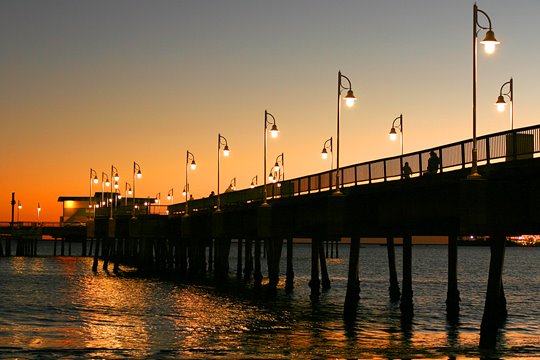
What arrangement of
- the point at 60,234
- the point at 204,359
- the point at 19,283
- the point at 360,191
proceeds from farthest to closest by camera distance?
the point at 60,234
the point at 19,283
the point at 360,191
the point at 204,359

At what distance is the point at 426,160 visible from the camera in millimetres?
38844

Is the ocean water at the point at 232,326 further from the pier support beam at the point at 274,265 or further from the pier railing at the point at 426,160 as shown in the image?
the pier railing at the point at 426,160

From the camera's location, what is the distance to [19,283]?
7750 cm

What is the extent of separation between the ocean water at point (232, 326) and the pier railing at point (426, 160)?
6.89 metres

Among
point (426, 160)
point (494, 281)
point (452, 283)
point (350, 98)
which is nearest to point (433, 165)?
point (426, 160)

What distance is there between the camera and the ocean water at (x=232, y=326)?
32906 mm

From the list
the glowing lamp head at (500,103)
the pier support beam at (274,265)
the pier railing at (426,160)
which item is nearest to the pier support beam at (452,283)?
the pier railing at (426,160)

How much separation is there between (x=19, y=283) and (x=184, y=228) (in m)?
14.8

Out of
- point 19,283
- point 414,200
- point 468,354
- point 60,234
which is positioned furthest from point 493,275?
point 60,234

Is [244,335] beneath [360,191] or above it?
beneath

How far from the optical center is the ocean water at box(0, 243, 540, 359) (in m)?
32.9

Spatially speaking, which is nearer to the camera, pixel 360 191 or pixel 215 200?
pixel 360 191

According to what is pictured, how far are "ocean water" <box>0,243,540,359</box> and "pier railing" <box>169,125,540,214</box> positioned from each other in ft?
22.6

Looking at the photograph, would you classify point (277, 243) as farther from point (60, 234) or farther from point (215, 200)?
point (60, 234)
